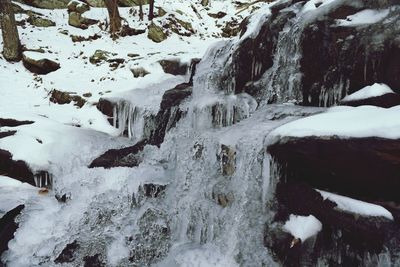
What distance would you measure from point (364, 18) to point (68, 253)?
647cm

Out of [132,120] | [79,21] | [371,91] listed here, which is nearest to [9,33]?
[79,21]

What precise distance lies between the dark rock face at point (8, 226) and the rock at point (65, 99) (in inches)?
168

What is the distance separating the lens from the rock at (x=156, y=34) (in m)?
14.5

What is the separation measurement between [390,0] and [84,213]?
6656 mm

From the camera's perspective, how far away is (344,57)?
6.13m

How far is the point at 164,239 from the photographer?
5.81 m

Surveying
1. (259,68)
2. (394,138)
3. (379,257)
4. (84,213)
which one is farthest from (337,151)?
(84,213)

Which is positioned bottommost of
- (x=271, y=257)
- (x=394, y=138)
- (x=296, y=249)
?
(x=271, y=257)

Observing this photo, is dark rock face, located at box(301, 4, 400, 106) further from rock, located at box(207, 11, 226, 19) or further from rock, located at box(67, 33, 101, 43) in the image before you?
rock, located at box(207, 11, 226, 19)

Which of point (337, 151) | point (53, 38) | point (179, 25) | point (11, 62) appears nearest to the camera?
point (337, 151)

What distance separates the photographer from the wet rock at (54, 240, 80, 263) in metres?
5.31

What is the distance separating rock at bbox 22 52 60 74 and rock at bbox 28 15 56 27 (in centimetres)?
353

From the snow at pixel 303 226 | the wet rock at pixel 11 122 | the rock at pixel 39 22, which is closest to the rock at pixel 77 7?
the rock at pixel 39 22

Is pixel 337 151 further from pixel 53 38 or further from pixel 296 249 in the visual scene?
pixel 53 38
